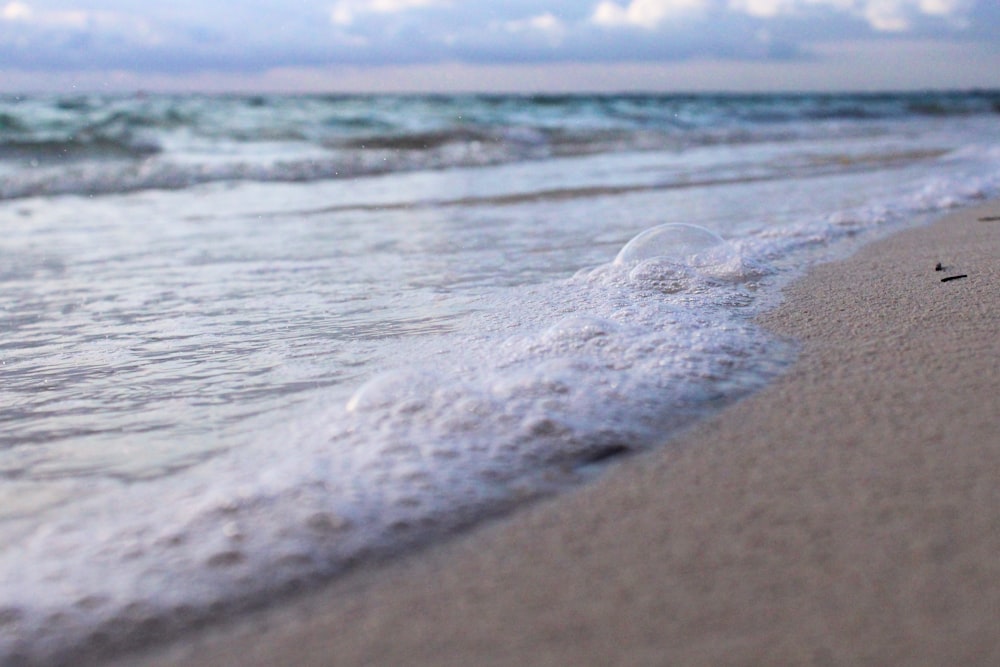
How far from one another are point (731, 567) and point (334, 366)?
1123mm

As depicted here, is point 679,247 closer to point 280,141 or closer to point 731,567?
point 731,567

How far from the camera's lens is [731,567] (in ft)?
3.39

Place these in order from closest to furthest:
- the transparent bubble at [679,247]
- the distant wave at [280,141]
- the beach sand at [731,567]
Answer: the beach sand at [731,567]
the transparent bubble at [679,247]
the distant wave at [280,141]

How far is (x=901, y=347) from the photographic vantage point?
1.81 metres

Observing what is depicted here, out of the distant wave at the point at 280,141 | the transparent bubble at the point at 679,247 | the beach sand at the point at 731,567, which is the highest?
the distant wave at the point at 280,141

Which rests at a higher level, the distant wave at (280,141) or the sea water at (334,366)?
the distant wave at (280,141)

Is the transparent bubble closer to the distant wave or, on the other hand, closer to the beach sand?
the beach sand

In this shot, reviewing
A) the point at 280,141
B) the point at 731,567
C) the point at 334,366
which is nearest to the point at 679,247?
the point at 334,366

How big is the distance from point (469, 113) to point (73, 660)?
A: 687 inches

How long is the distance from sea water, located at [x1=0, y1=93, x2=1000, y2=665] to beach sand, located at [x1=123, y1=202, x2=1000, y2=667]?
0.08m

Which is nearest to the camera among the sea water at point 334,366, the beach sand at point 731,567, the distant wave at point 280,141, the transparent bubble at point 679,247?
the beach sand at point 731,567

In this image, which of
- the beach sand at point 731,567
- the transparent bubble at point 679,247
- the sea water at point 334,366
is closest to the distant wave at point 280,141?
the sea water at point 334,366

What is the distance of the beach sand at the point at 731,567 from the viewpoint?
2.99ft

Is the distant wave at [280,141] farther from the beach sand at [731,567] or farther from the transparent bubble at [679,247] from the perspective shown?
the beach sand at [731,567]
